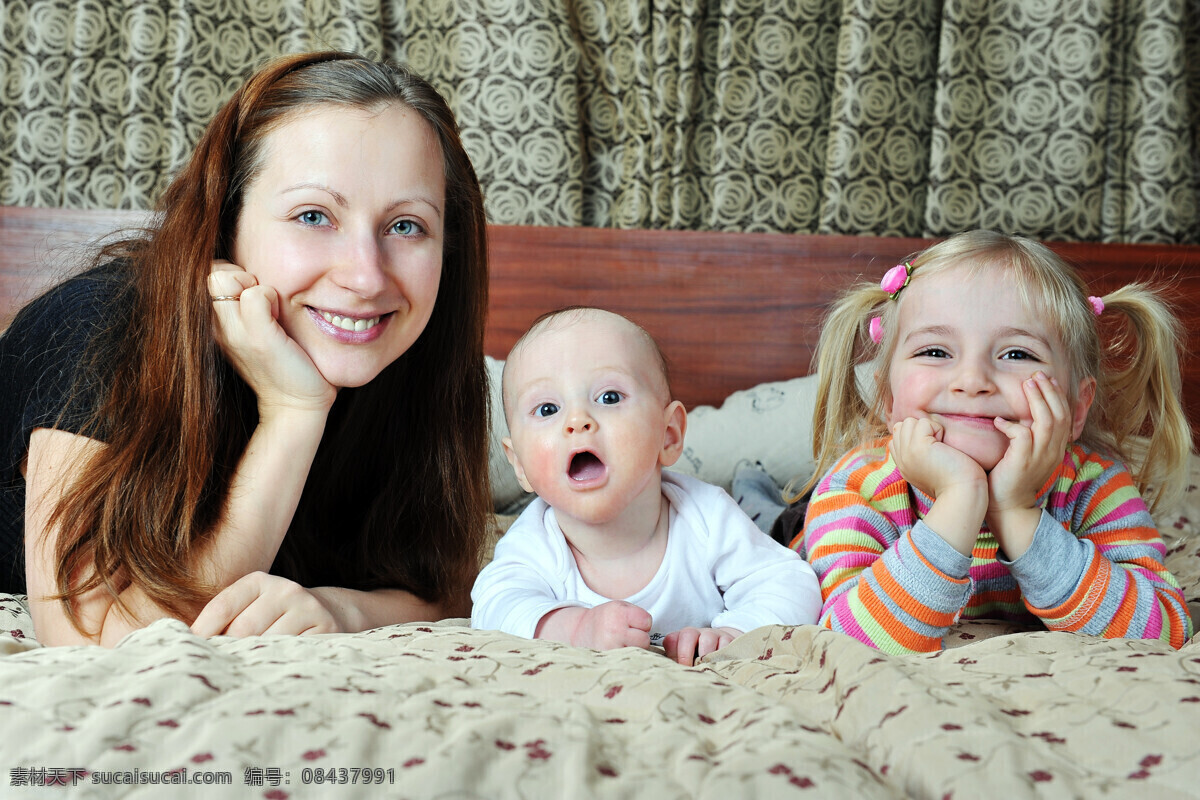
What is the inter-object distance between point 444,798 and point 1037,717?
0.43 m

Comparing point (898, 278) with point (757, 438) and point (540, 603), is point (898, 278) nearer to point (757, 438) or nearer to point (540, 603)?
point (540, 603)

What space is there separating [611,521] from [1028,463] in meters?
0.52

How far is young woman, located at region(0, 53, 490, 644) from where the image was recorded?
1.07 meters

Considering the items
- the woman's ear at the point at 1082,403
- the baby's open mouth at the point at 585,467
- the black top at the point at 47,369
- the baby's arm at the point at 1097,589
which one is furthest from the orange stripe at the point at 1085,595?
the black top at the point at 47,369

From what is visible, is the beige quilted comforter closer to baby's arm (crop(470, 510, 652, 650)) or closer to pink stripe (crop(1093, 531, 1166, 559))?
baby's arm (crop(470, 510, 652, 650))

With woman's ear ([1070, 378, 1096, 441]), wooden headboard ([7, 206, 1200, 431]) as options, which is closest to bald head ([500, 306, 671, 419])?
woman's ear ([1070, 378, 1096, 441])

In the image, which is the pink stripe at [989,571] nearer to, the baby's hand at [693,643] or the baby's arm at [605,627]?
the baby's hand at [693,643]

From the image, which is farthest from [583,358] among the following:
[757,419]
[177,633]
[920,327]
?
[757,419]

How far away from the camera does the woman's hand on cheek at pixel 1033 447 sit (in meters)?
1.17

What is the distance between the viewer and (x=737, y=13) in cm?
302

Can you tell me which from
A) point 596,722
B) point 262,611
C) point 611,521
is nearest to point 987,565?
point 611,521

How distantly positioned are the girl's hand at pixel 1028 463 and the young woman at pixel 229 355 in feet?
2.41

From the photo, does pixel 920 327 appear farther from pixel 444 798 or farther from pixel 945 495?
pixel 444 798

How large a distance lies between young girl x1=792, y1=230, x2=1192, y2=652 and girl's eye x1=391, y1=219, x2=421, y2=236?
65cm
